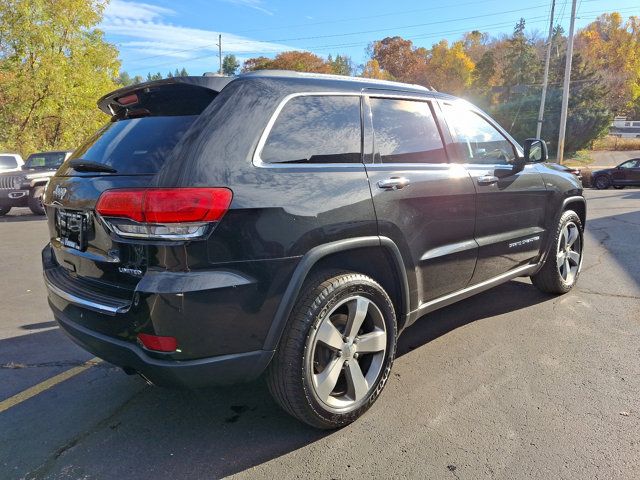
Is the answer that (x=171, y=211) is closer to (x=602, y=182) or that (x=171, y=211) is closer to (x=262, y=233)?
(x=262, y=233)

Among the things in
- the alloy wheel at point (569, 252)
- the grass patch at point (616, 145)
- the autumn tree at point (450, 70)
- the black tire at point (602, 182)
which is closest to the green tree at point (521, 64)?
the autumn tree at point (450, 70)

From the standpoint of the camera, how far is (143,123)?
8.85 ft

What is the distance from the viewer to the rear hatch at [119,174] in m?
2.32

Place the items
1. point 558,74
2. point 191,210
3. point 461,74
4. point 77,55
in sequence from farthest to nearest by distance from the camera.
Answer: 1. point 461,74
2. point 558,74
3. point 77,55
4. point 191,210

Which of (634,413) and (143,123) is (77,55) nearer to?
(143,123)

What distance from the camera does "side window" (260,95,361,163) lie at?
2.51 meters

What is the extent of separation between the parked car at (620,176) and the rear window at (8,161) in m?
24.9

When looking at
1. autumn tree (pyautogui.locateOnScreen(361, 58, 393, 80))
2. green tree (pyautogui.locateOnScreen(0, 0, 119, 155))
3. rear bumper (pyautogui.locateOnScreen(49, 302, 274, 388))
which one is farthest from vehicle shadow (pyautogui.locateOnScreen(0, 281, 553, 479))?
autumn tree (pyautogui.locateOnScreen(361, 58, 393, 80))

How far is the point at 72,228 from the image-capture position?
2.66 metres

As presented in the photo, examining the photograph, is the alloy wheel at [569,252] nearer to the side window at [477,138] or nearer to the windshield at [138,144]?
the side window at [477,138]

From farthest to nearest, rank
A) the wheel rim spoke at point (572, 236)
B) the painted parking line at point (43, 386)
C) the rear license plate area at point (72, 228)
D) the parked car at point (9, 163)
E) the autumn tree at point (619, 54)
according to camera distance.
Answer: the autumn tree at point (619, 54), the parked car at point (9, 163), the wheel rim spoke at point (572, 236), the painted parking line at point (43, 386), the rear license plate area at point (72, 228)

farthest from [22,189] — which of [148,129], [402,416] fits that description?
[402,416]

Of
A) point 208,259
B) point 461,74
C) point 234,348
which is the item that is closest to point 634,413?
point 234,348

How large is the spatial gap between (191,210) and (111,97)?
1.35m
